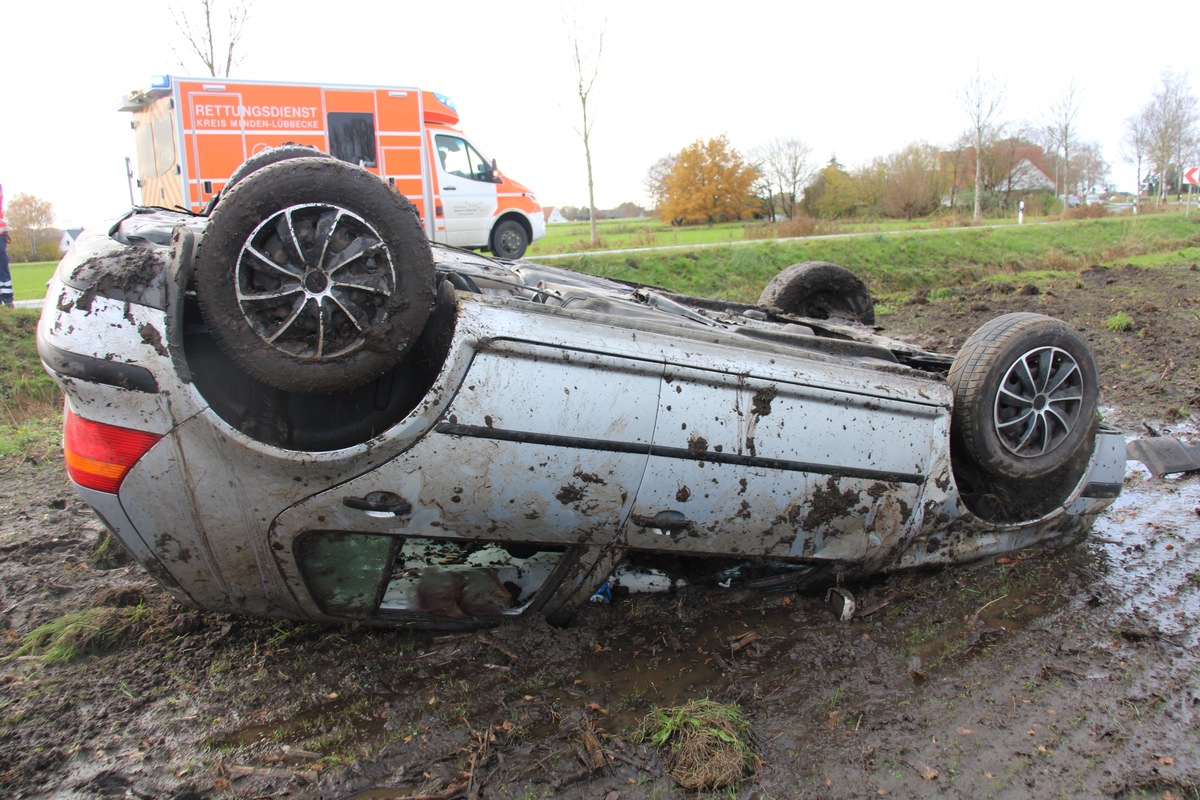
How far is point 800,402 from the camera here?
2.76 metres

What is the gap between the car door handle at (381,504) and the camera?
94.4 inches

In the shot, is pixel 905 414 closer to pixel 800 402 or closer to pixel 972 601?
pixel 800 402

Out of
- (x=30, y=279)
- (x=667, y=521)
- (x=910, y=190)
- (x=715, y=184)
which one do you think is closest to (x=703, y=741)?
(x=667, y=521)

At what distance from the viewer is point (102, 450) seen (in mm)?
2285

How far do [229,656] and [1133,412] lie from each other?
19.6 ft

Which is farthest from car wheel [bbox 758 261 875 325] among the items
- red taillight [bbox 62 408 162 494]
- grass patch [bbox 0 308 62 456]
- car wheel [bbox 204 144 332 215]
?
grass patch [bbox 0 308 62 456]

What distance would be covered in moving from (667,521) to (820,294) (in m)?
3.11

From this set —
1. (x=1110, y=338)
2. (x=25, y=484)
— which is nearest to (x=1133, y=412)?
(x=1110, y=338)

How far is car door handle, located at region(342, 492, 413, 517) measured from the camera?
2.40 m

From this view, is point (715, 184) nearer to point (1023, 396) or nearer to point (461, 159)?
point (461, 159)

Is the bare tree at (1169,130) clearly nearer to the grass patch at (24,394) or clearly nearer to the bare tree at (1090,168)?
the bare tree at (1090,168)

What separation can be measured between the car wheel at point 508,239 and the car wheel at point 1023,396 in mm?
11802

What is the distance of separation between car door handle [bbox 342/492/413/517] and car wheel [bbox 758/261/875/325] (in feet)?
10.7

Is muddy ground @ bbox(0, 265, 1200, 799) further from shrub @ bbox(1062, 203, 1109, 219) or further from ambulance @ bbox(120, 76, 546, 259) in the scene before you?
shrub @ bbox(1062, 203, 1109, 219)
